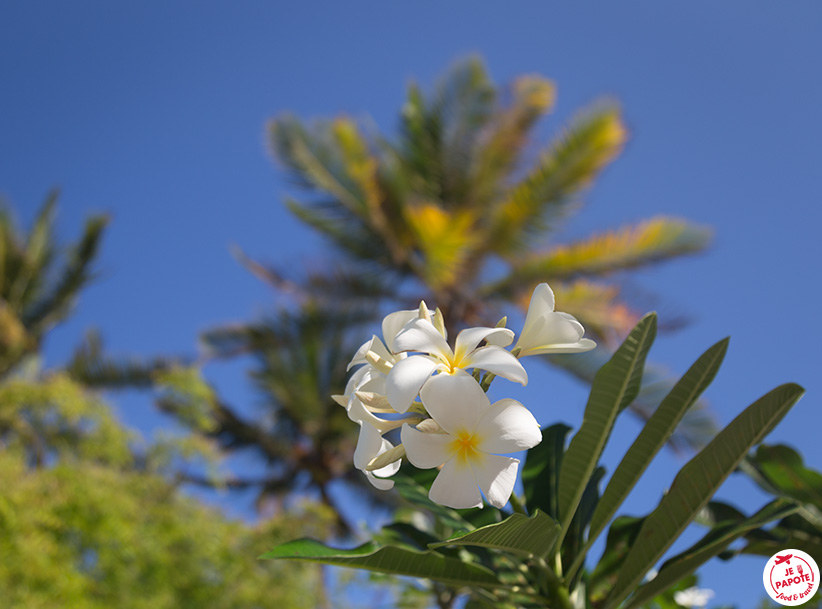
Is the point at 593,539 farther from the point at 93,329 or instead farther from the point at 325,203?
the point at 93,329

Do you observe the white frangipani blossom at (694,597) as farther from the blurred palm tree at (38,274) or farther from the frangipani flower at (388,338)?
the blurred palm tree at (38,274)

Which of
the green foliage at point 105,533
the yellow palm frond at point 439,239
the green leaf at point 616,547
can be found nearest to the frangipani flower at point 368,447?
the green leaf at point 616,547

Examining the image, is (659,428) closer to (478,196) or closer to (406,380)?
(406,380)

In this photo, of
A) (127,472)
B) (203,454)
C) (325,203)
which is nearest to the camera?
(203,454)

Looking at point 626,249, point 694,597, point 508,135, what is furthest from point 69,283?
point 694,597

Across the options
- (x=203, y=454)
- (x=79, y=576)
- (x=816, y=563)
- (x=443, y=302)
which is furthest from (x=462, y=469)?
(x=443, y=302)

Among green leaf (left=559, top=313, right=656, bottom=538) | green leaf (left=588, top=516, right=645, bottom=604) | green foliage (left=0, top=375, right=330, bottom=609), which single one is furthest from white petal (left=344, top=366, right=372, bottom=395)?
green foliage (left=0, top=375, right=330, bottom=609)

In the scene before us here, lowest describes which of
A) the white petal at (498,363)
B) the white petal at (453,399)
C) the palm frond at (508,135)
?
Answer: the white petal at (453,399)
